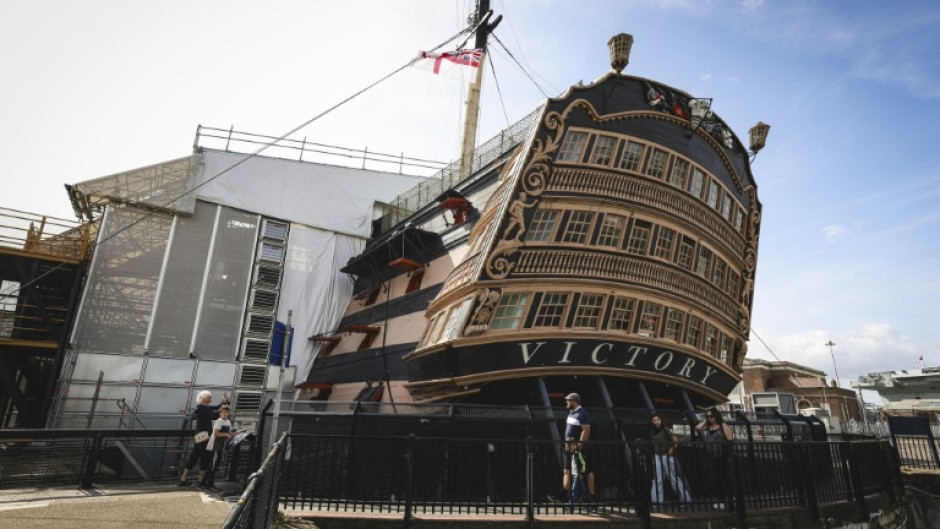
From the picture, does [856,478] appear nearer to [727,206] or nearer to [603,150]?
[603,150]

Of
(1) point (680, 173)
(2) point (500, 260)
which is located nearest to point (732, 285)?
(1) point (680, 173)

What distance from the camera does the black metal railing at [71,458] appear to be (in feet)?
27.9

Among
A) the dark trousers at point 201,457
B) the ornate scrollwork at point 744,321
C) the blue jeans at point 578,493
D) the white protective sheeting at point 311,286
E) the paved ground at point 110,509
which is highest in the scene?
the white protective sheeting at point 311,286

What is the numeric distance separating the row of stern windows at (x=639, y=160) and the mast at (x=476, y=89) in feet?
31.9

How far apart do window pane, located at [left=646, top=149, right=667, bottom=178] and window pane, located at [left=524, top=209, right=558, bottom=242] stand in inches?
128

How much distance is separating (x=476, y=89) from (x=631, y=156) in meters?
13.1

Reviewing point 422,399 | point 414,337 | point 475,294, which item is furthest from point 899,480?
point 414,337

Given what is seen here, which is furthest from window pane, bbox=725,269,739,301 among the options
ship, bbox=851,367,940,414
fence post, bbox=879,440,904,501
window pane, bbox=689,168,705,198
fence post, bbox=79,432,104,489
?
ship, bbox=851,367,940,414

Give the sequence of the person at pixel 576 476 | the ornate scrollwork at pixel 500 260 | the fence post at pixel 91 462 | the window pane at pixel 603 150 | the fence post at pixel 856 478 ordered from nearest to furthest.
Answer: the person at pixel 576 476 → the fence post at pixel 856 478 → the fence post at pixel 91 462 → the ornate scrollwork at pixel 500 260 → the window pane at pixel 603 150

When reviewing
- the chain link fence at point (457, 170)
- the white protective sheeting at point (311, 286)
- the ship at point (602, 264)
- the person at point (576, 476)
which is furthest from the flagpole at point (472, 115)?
the person at point (576, 476)

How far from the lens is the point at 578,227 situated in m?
12.8

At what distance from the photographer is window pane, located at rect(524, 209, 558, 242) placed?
12531 mm

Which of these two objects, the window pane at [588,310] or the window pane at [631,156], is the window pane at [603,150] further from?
the window pane at [588,310]

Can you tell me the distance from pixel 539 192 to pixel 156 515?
384 inches
